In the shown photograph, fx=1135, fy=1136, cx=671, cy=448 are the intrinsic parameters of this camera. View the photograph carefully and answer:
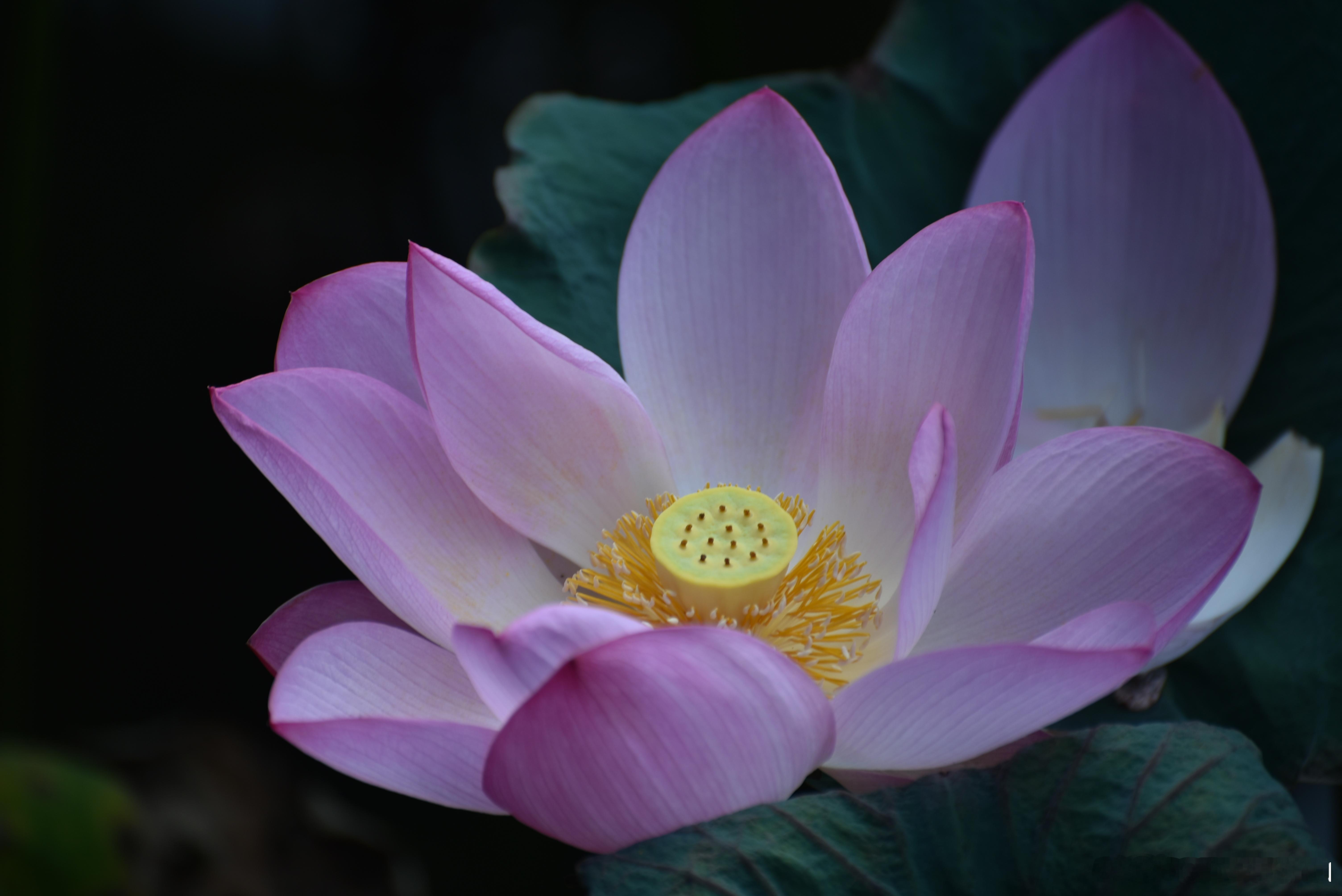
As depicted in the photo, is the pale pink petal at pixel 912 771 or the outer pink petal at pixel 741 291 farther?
the outer pink petal at pixel 741 291

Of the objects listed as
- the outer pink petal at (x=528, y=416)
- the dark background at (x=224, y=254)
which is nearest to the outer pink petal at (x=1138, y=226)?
the outer pink petal at (x=528, y=416)

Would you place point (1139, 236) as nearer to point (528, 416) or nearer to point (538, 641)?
point (528, 416)

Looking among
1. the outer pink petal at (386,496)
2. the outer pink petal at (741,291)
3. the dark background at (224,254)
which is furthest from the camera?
the dark background at (224,254)

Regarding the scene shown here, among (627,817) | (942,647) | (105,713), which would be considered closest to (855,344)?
(942,647)

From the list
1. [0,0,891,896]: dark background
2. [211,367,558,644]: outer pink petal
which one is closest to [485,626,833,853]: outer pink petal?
[211,367,558,644]: outer pink petal

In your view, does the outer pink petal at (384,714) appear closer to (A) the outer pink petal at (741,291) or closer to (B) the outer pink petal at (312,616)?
(B) the outer pink petal at (312,616)

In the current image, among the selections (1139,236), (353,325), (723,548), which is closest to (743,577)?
(723,548)

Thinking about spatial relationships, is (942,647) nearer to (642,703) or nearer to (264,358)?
(642,703)

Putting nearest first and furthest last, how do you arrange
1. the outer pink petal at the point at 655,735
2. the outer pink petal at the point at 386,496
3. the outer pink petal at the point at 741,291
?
the outer pink petal at the point at 655,735, the outer pink petal at the point at 386,496, the outer pink petal at the point at 741,291
